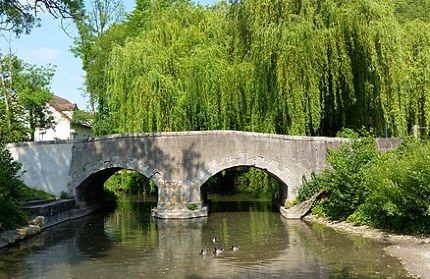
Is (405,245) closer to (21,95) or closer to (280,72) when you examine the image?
(280,72)

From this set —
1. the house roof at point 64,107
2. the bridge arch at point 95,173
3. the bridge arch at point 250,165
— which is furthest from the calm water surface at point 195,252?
the house roof at point 64,107

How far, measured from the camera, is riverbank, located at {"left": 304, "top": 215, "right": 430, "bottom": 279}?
13.0 meters

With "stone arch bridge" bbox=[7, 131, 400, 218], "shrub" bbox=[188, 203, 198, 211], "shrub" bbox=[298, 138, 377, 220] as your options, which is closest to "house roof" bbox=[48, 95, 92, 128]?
"stone arch bridge" bbox=[7, 131, 400, 218]

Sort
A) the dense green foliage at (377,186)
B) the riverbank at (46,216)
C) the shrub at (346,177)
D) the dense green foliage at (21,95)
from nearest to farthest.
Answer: the dense green foliage at (377,186) < the riverbank at (46,216) < the shrub at (346,177) < the dense green foliage at (21,95)

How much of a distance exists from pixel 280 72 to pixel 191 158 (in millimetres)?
4743

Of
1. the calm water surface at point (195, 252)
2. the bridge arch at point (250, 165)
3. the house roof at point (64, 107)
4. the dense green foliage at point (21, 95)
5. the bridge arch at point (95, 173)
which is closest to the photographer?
the calm water surface at point (195, 252)

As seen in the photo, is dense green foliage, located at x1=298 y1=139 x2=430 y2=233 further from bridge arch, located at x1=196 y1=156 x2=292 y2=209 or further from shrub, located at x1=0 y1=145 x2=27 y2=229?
shrub, located at x1=0 y1=145 x2=27 y2=229

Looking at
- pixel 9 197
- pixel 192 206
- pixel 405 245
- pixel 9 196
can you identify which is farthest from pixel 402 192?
pixel 9 196

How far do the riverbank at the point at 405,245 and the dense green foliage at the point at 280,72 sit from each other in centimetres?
482

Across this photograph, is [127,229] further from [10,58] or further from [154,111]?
[10,58]

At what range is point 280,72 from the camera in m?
21.7

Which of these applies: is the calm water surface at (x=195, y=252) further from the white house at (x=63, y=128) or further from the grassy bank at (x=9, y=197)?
the white house at (x=63, y=128)

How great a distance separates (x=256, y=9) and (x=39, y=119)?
22.3 metres

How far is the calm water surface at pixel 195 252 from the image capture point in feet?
44.1
